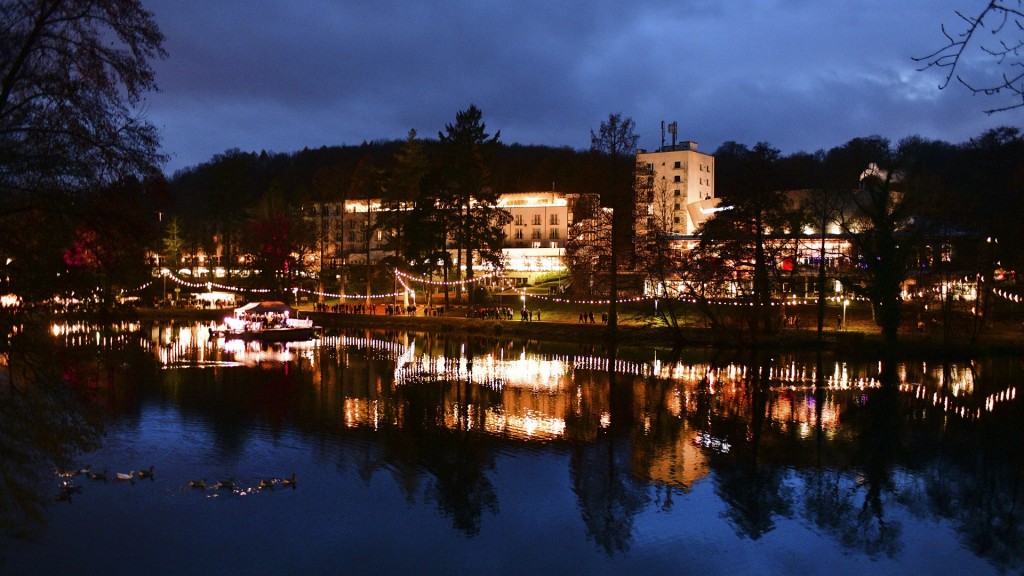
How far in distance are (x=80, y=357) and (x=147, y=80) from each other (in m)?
3.89

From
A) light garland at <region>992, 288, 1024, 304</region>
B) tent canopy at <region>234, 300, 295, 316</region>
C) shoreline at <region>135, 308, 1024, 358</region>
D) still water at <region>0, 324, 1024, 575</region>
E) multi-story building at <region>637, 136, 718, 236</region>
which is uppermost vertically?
multi-story building at <region>637, 136, 718, 236</region>

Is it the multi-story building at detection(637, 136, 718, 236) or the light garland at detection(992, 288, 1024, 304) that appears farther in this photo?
the multi-story building at detection(637, 136, 718, 236)

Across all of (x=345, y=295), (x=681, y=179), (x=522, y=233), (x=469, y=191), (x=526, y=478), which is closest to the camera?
(x=526, y=478)

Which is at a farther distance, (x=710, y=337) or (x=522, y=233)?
(x=522, y=233)

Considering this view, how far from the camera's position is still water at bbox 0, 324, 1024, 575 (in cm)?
1173

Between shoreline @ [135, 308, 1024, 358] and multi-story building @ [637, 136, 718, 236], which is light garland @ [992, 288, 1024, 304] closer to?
shoreline @ [135, 308, 1024, 358]

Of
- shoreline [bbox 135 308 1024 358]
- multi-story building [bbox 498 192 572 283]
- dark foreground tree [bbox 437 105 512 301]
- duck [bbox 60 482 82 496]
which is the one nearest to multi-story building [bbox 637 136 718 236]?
multi-story building [bbox 498 192 572 283]

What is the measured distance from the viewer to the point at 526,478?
1559 centimetres

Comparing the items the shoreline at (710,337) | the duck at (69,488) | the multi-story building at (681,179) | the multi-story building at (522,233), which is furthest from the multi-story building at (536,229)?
the duck at (69,488)

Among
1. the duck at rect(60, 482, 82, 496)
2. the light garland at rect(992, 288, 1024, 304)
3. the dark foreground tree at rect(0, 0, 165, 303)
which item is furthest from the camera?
the light garland at rect(992, 288, 1024, 304)

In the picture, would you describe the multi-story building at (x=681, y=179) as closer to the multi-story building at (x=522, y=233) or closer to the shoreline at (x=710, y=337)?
the multi-story building at (x=522, y=233)

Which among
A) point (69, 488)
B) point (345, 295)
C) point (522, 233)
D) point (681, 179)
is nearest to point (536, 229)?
point (522, 233)

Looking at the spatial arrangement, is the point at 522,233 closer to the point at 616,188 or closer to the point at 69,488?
the point at 616,188

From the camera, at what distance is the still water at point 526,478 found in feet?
38.5
